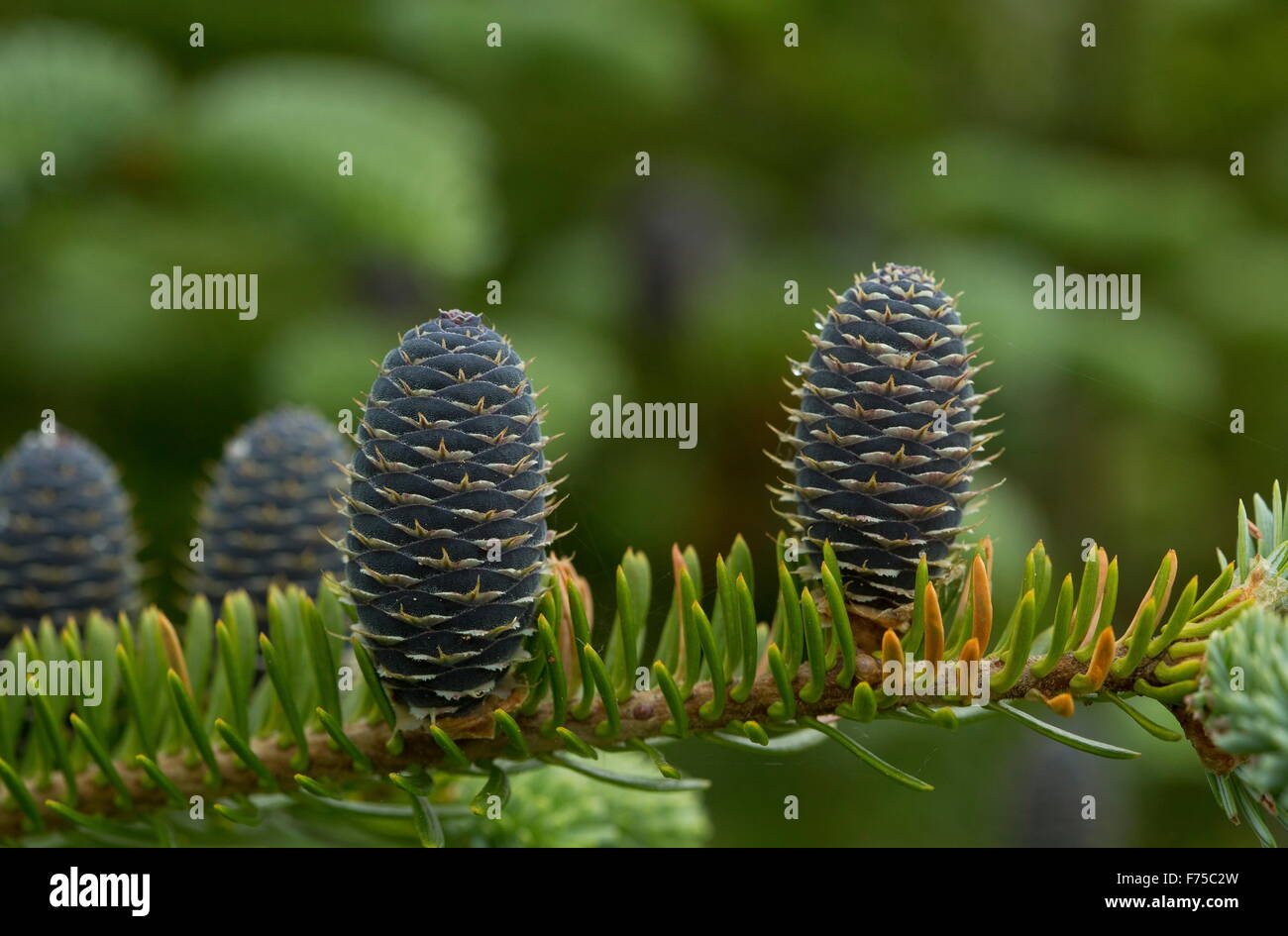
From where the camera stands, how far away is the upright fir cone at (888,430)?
518mm

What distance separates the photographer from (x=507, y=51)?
1692mm

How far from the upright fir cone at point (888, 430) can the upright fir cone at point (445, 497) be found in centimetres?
13

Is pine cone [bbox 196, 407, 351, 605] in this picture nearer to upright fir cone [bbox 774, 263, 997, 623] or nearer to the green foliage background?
upright fir cone [bbox 774, 263, 997, 623]

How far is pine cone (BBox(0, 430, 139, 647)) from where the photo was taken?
67 centimetres

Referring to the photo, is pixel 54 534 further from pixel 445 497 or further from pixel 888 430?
pixel 888 430

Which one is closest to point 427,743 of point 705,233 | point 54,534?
point 54,534

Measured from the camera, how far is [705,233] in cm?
220

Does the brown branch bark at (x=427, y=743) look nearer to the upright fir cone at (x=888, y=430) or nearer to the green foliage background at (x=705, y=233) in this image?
the upright fir cone at (x=888, y=430)

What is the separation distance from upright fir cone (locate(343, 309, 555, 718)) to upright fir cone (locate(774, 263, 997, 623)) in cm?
13

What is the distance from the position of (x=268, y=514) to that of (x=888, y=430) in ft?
1.23

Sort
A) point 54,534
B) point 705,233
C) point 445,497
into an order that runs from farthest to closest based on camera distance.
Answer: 1. point 705,233
2. point 54,534
3. point 445,497

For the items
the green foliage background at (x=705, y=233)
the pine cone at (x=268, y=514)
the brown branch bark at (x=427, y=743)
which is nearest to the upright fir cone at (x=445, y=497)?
the brown branch bark at (x=427, y=743)
